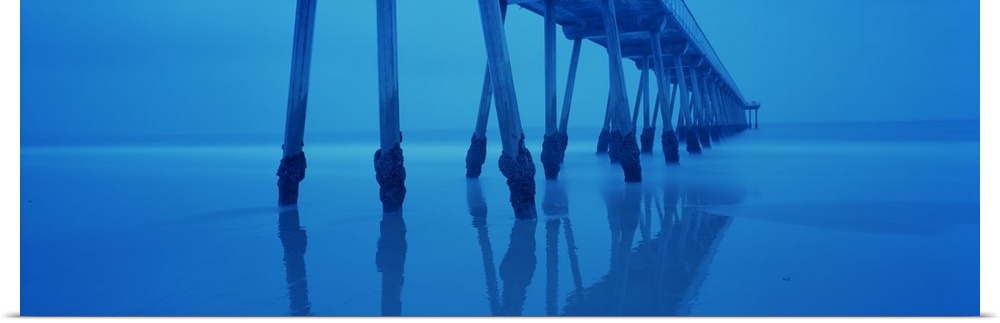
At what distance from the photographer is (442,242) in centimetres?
502

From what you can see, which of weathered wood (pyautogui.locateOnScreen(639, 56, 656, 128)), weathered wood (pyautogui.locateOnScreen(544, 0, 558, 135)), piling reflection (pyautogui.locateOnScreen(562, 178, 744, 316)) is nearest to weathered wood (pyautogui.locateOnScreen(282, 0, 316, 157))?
piling reflection (pyautogui.locateOnScreen(562, 178, 744, 316))

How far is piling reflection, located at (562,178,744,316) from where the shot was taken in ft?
11.1

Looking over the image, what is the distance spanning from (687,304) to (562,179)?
7124 mm

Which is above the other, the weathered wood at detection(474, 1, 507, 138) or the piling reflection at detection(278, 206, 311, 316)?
the weathered wood at detection(474, 1, 507, 138)

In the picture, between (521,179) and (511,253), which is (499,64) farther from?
(511,253)

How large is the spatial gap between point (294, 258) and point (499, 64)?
2.44 meters

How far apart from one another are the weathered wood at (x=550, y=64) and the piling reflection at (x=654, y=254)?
2.14 m

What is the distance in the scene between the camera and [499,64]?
218 inches

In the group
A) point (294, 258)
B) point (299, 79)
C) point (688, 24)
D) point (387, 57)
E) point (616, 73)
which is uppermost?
point (688, 24)

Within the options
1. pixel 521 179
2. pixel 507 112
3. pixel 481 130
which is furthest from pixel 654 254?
pixel 481 130

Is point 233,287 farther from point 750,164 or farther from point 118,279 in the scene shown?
point 750,164

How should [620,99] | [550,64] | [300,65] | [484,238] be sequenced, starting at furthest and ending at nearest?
[550,64], [620,99], [300,65], [484,238]

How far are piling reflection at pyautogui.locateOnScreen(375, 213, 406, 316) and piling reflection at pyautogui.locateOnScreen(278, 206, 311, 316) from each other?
452mm

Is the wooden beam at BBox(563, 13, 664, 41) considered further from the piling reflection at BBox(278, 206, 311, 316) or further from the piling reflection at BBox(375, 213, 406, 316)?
the piling reflection at BBox(278, 206, 311, 316)
